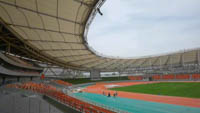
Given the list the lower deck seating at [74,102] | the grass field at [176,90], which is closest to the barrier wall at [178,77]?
the grass field at [176,90]

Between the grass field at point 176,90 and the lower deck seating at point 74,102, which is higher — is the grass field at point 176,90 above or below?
below

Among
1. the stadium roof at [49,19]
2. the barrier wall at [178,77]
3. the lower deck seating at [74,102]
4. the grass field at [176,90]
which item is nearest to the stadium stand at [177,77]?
the barrier wall at [178,77]

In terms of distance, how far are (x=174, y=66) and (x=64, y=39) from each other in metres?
60.0

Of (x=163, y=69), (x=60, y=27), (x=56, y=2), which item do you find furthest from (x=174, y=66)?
(x=56, y=2)

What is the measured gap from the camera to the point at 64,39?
29578mm

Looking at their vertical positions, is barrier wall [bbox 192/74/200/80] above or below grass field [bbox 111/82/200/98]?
above

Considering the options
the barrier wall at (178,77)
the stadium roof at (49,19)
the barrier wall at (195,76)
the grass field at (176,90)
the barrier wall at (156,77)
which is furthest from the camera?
the barrier wall at (156,77)

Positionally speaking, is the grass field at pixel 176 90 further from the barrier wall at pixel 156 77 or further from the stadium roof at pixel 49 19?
the barrier wall at pixel 156 77

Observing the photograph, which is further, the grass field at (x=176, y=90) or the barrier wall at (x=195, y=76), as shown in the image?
the barrier wall at (x=195, y=76)

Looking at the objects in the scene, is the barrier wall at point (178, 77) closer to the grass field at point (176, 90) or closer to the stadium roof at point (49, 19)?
the grass field at point (176, 90)

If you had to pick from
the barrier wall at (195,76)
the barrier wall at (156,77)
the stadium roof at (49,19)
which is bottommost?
the barrier wall at (156,77)

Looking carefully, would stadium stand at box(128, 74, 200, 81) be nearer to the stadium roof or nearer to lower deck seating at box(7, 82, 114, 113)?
the stadium roof

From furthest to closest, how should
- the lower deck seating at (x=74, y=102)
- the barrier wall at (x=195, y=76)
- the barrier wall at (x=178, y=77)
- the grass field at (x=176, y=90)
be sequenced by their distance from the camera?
the barrier wall at (x=178, y=77), the barrier wall at (x=195, y=76), the grass field at (x=176, y=90), the lower deck seating at (x=74, y=102)

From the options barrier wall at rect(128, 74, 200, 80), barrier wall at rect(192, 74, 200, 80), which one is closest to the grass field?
barrier wall at rect(192, 74, 200, 80)
